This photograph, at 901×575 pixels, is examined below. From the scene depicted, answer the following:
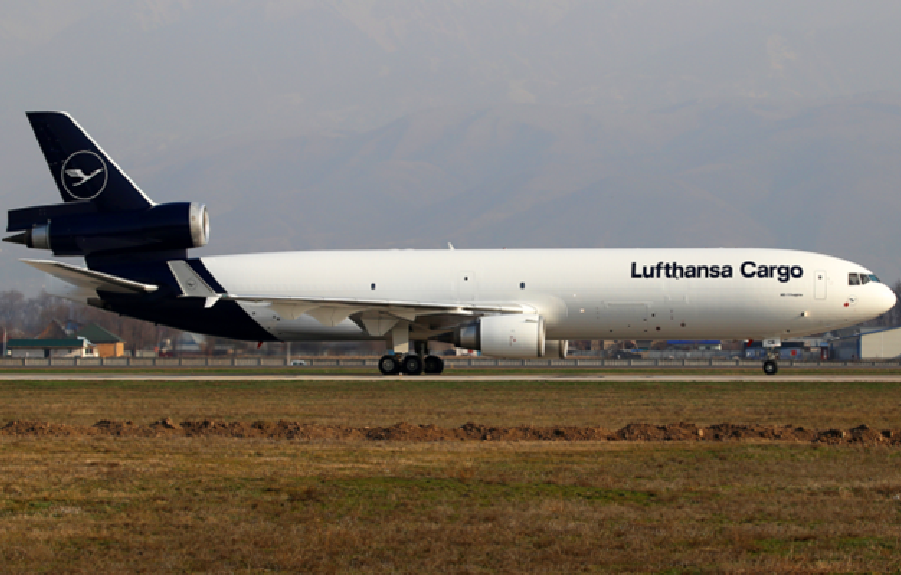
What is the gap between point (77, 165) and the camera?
39.2 meters

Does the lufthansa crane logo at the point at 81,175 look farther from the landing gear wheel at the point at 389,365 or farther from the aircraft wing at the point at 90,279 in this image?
the landing gear wheel at the point at 389,365

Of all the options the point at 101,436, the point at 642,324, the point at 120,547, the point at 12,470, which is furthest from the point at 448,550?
the point at 642,324

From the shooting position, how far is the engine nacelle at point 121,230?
3894 cm

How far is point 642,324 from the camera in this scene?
127ft

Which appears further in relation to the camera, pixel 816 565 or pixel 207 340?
pixel 207 340

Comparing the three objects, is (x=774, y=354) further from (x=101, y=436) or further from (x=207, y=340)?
(x=207, y=340)

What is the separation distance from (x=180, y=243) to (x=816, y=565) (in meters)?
34.7

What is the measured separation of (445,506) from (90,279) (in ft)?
101

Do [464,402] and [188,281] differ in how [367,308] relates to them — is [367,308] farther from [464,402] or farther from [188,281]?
[464,402]

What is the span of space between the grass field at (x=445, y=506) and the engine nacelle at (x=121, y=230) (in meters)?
22.0

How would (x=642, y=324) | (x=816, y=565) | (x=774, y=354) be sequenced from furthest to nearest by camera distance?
(x=774, y=354)
(x=642, y=324)
(x=816, y=565)

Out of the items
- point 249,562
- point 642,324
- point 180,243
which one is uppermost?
point 180,243

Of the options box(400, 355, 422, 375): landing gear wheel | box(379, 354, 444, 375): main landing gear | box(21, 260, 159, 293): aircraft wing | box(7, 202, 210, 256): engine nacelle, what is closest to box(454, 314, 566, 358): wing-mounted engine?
box(400, 355, 422, 375): landing gear wheel

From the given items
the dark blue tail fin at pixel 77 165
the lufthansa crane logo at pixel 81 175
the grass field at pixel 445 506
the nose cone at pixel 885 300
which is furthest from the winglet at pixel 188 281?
the nose cone at pixel 885 300
